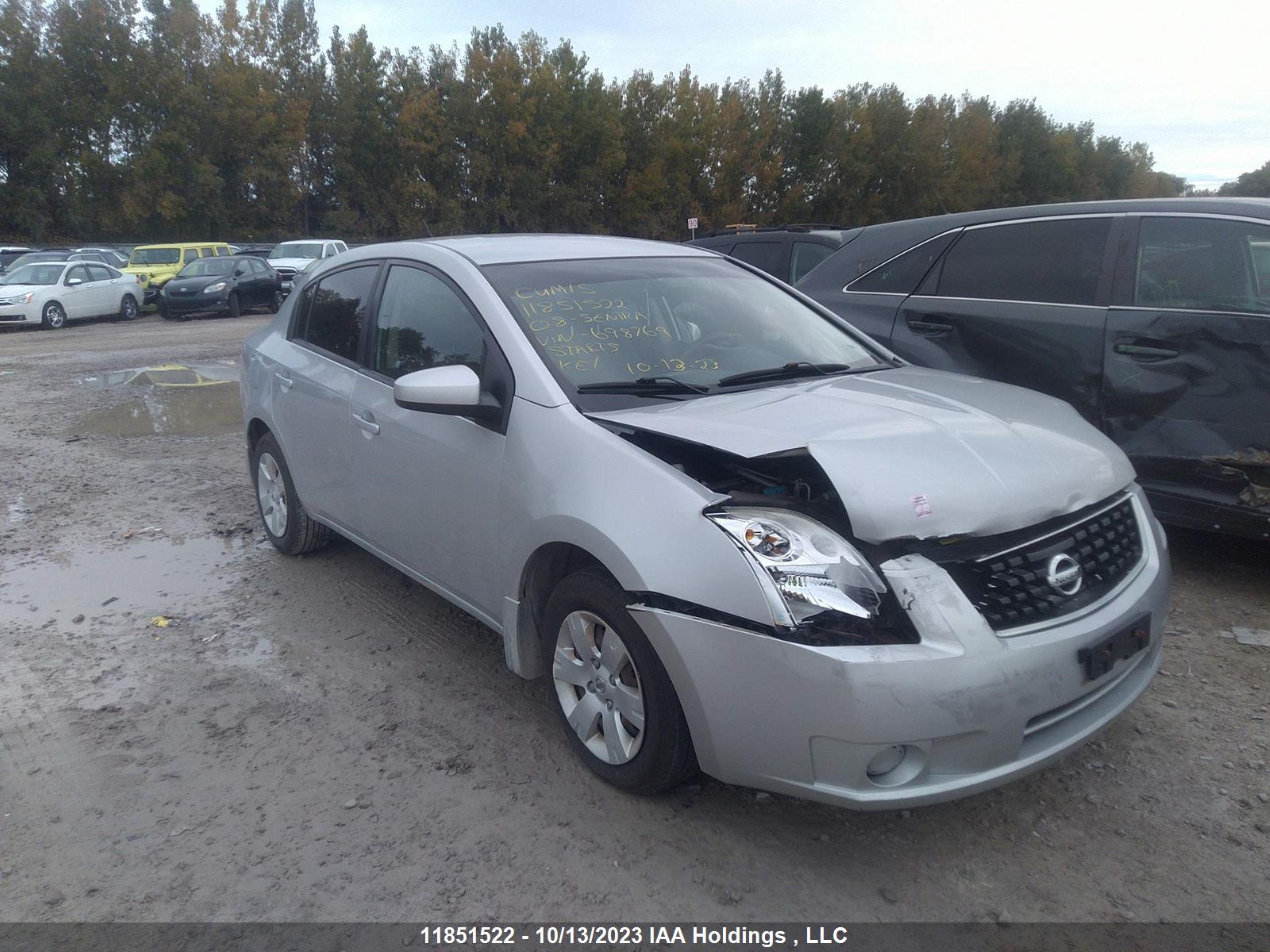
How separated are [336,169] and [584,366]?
49683 mm

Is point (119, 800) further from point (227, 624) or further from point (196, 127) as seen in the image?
point (196, 127)

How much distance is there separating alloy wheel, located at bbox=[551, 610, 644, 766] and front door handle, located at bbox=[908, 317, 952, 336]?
325cm

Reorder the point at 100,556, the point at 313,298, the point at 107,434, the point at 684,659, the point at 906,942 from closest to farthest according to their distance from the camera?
the point at 906,942 → the point at 684,659 → the point at 313,298 → the point at 100,556 → the point at 107,434

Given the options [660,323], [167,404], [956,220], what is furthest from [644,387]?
[167,404]

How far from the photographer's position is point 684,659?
2.69m

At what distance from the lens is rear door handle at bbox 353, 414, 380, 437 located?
13.5 ft

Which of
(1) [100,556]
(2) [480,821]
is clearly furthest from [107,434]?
(2) [480,821]

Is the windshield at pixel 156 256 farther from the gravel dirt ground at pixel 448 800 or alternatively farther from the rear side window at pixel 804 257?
the gravel dirt ground at pixel 448 800

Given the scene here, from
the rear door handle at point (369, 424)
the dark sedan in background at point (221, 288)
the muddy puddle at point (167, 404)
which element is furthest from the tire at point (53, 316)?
the rear door handle at point (369, 424)

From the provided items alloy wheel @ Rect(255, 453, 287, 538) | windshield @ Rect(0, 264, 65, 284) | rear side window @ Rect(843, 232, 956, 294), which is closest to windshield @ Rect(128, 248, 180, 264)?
windshield @ Rect(0, 264, 65, 284)

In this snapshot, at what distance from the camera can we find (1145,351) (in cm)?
463

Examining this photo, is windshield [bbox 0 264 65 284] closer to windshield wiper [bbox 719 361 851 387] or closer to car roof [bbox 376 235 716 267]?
car roof [bbox 376 235 716 267]

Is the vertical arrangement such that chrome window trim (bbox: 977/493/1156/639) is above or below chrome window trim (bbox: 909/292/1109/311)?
below

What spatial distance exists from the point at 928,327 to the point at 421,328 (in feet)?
9.60
